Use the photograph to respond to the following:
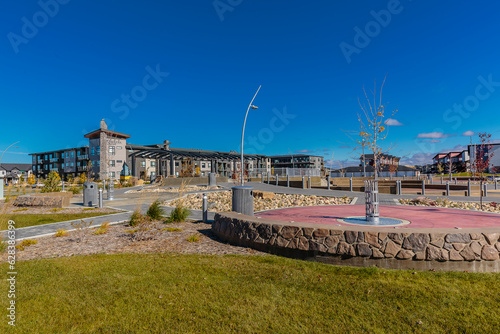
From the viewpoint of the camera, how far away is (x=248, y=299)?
4074 millimetres

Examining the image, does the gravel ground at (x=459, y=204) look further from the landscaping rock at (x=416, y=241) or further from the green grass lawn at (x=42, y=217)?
the green grass lawn at (x=42, y=217)

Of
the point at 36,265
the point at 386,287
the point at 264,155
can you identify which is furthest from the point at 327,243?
the point at 264,155

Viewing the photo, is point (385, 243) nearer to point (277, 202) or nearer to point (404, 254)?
point (404, 254)

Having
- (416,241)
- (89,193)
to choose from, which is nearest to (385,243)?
(416,241)

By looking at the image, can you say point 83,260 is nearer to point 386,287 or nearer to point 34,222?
point 386,287

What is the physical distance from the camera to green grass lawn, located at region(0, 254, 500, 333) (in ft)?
11.2

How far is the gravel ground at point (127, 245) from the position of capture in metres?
6.64

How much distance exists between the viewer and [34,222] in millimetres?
10891

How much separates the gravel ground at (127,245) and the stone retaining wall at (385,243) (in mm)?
935

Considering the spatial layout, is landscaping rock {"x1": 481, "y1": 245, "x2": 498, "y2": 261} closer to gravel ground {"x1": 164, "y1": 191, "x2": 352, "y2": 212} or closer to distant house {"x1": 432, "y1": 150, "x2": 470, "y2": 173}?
gravel ground {"x1": 164, "y1": 191, "x2": 352, "y2": 212}

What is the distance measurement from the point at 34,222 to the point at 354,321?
12134 millimetres

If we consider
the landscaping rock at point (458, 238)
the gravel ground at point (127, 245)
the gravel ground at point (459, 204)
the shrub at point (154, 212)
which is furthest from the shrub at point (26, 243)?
the gravel ground at point (459, 204)

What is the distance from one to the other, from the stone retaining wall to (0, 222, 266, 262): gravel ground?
935 millimetres

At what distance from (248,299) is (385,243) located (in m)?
2.78
